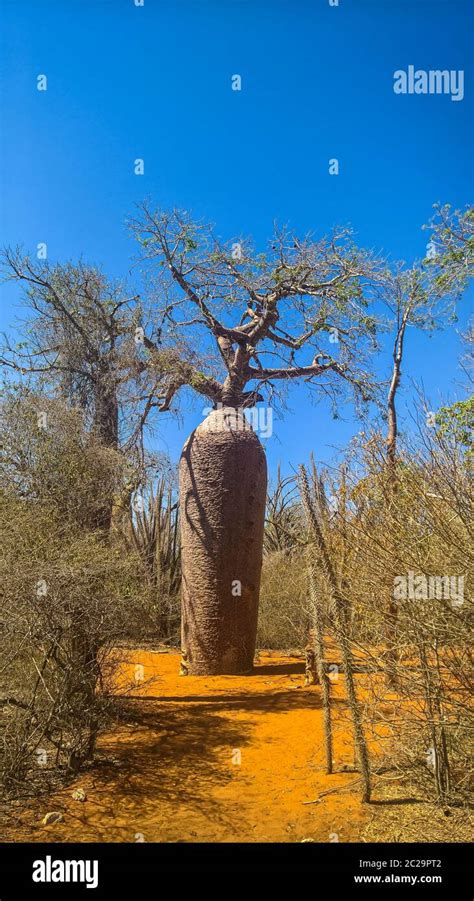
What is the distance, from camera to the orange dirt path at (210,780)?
3365 millimetres

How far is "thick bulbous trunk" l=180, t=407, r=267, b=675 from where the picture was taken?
7.17 meters

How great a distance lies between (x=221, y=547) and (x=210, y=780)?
3.29 metres

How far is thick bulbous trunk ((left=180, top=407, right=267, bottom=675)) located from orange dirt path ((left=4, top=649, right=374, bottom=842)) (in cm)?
94

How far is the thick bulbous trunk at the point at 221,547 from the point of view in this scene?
7.17 metres

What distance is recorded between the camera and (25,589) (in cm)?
381

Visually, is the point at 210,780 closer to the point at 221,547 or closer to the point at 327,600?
the point at 327,600

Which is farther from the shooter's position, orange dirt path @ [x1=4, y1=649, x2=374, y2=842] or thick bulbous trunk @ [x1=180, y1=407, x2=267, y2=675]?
thick bulbous trunk @ [x1=180, y1=407, x2=267, y2=675]

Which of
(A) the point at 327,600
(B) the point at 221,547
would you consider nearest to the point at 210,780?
(A) the point at 327,600

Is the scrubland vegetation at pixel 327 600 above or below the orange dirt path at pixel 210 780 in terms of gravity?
above

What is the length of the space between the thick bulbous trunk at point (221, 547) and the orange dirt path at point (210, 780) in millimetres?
937

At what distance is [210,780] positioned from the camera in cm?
411

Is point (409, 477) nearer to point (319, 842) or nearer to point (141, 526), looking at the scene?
point (319, 842)

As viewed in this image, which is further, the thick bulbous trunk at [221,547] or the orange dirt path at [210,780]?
the thick bulbous trunk at [221,547]
